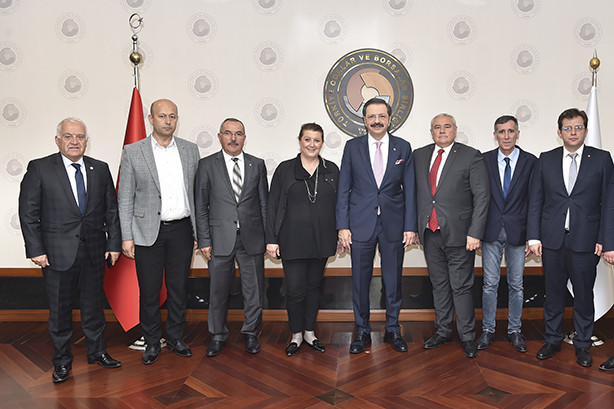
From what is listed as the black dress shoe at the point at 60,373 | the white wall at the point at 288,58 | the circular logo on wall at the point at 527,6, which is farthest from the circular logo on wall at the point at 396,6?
the black dress shoe at the point at 60,373

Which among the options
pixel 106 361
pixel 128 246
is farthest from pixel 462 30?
pixel 106 361

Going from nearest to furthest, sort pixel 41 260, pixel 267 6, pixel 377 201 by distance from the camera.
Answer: pixel 41 260
pixel 377 201
pixel 267 6

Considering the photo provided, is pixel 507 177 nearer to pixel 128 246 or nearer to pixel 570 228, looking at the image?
pixel 570 228

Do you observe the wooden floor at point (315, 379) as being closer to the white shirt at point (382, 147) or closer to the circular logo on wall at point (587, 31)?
the white shirt at point (382, 147)

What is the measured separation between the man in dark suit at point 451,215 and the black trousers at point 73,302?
226 cm

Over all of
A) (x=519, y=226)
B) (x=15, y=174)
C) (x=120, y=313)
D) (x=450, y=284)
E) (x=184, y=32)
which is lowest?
(x=120, y=313)

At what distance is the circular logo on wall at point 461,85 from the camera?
13.1 ft

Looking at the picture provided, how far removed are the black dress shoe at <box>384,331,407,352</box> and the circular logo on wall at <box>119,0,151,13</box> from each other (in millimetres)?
3392

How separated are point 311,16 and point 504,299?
9.85 feet

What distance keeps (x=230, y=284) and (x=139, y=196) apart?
90 centimetres

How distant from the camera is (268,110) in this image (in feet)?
13.3

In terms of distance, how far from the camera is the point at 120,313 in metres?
3.54

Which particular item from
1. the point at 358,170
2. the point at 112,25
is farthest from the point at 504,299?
the point at 112,25

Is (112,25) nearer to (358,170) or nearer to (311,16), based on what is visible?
(311,16)
